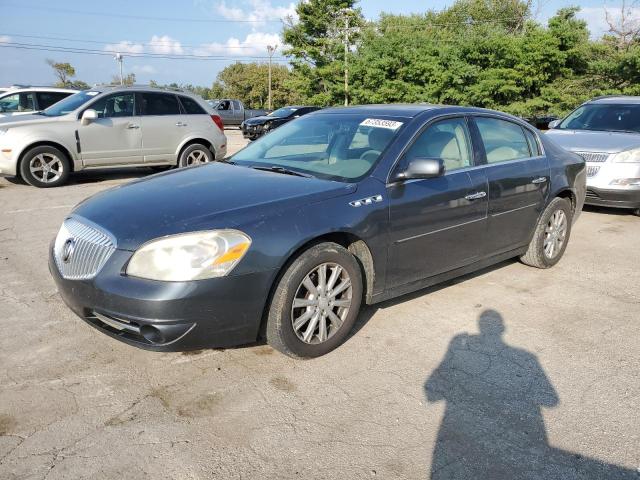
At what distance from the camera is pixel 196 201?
3.23m

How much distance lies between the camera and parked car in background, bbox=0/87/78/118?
12.2 meters

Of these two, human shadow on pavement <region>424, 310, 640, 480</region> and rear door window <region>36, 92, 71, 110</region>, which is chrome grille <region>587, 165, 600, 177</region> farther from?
rear door window <region>36, 92, 71, 110</region>

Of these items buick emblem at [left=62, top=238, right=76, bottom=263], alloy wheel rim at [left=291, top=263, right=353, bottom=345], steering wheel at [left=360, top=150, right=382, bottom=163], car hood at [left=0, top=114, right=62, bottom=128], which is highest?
car hood at [left=0, top=114, right=62, bottom=128]

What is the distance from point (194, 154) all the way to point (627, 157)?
7457 millimetres

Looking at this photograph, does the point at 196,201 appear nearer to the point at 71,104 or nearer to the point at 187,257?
the point at 187,257

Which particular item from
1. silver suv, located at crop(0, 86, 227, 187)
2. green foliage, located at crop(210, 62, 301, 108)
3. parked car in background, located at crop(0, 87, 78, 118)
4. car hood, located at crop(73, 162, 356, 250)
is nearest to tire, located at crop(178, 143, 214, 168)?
silver suv, located at crop(0, 86, 227, 187)

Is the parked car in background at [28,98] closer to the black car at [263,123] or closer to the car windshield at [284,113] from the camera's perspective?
the black car at [263,123]

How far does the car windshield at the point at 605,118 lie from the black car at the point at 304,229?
4.65m

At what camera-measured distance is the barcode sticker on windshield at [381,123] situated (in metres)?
3.96

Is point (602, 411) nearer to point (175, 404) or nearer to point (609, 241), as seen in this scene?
point (175, 404)

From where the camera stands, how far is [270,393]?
2.96 m

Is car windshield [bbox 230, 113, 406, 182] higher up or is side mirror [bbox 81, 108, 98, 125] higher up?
side mirror [bbox 81, 108, 98, 125]

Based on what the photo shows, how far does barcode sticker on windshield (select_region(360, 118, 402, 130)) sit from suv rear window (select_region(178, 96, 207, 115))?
22.8ft

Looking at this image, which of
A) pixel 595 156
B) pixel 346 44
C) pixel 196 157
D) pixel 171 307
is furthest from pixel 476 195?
pixel 346 44
